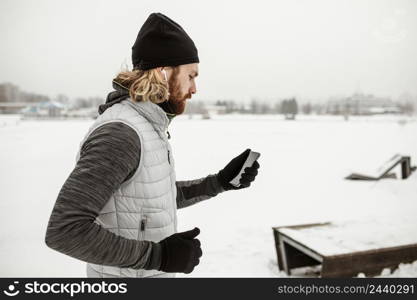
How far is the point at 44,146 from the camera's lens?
14547 millimetres

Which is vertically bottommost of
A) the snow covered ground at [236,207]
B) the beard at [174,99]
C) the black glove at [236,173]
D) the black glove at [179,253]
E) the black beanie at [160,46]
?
the snow covered ground at [236,207]

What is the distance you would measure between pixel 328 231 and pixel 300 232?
0.37m

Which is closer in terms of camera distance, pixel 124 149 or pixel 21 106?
pixel 124 149

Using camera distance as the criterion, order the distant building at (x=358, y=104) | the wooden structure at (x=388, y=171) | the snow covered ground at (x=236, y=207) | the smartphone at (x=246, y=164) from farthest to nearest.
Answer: the distant building at (x=358, y=104)
the wooden structure at (x=388, y=171)
the snow covered ground at (x=236, y=207)
the smartphone at (x=246, y=164)

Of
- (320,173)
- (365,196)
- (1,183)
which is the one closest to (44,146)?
(1,183)

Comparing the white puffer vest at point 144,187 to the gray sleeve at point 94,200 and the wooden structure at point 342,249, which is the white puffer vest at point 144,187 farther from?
the wooden structure at point 342,249

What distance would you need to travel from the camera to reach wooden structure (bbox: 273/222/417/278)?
315 cm

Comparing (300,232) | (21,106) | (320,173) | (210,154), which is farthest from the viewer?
(21,106)

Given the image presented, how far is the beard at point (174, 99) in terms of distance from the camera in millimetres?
1406

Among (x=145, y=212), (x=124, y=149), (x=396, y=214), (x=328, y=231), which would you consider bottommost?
(x=396, y=214)

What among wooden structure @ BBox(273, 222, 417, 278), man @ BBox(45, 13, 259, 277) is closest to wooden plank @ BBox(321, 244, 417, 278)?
wooden structure @ BBox(273, 222, 417, 278)

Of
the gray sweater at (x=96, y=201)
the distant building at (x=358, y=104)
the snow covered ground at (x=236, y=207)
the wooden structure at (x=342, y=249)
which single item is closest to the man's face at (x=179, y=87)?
the gray sweater at (x=96, y=201)

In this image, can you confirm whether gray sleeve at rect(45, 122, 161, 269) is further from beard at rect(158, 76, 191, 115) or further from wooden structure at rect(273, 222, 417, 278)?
wooden structure at rect(273, 222, 417, 278)

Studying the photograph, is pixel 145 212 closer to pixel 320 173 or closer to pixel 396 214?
pixel 396 214
